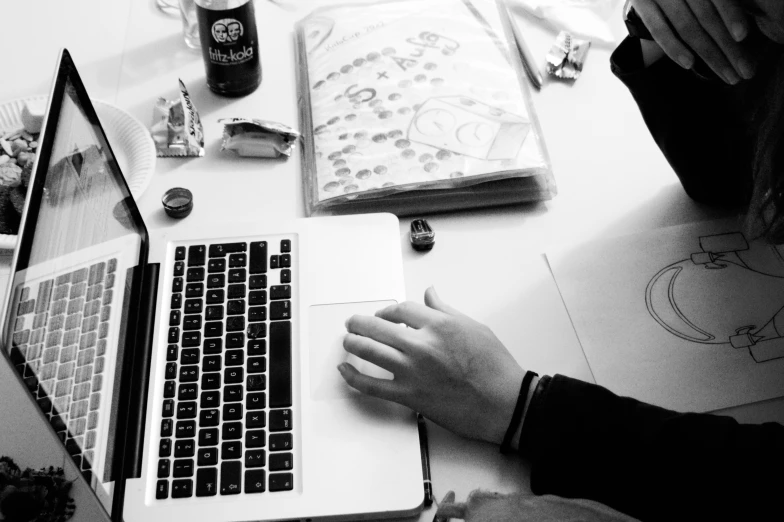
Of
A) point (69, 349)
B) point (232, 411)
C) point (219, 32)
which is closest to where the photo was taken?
point (69, 349)

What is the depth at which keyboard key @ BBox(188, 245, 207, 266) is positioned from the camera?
0.76 m

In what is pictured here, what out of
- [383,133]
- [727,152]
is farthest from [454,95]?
[727,152]

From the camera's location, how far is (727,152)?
832 mm

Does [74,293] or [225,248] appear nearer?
[74,293]

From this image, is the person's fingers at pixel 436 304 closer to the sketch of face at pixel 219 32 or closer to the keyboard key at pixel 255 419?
the keyboard key at pixel 255 419

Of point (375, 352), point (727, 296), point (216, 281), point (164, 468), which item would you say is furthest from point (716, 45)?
point (164, 468)

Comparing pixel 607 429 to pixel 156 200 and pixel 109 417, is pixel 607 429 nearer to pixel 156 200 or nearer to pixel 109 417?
pixel 109 417

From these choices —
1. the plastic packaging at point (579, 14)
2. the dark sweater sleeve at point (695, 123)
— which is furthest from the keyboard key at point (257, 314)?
the plastic packaging at point (579, 14)

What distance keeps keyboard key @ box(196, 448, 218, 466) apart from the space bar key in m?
0.07

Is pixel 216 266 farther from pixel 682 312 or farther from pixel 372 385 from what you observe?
pixel 682 312

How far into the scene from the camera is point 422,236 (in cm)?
79

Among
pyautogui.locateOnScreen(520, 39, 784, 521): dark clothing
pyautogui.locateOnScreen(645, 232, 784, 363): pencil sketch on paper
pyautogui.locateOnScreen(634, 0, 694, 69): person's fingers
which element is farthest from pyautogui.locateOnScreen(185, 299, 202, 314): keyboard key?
pyautogui.locateOnScreen(634, 0, 694, 69): person's fingers

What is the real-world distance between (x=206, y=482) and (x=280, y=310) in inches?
7.4

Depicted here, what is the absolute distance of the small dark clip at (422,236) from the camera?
2.61ft
